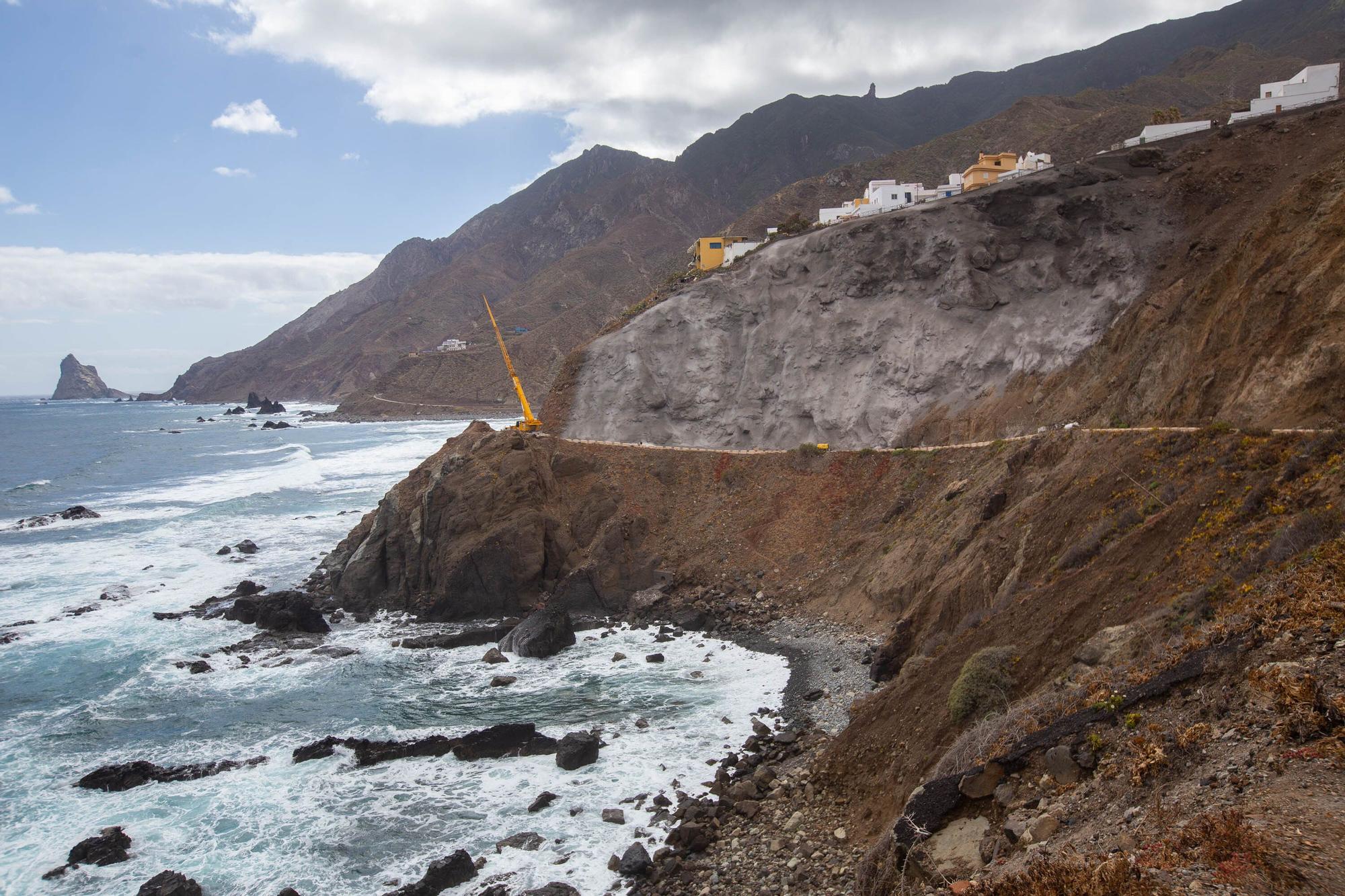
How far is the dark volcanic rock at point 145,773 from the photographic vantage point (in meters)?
18.3

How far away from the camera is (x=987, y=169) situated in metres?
42.5

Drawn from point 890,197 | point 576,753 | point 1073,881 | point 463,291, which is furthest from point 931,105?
point 1073,881

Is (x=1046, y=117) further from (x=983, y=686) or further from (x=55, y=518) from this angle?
(x=55, y=518)

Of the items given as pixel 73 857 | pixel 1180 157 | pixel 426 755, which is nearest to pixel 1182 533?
pixel 426 755

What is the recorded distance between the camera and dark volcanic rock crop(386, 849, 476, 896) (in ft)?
45.5

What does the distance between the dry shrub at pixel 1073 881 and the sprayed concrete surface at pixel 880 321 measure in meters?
27.0

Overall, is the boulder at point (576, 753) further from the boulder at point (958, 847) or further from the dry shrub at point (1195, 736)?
the dry shrub at point (1195, 736)

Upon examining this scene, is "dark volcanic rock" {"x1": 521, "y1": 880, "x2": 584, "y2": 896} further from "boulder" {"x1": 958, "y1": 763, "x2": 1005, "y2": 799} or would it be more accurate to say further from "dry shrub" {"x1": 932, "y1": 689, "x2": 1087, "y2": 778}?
"boulder" {"x1": 958, "y1": 763, "x2": 1005, "y2": 799}

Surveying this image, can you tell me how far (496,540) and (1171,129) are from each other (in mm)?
38052

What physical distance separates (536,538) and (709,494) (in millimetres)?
7268

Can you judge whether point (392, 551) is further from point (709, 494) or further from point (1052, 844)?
point (1052, 844)

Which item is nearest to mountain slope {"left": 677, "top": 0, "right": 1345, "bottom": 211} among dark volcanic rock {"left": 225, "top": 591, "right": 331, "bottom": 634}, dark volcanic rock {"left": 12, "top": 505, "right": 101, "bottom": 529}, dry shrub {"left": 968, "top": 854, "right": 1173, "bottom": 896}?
dark volcanic rock {"left": 225, "top": 591, "right": 331, "bottom": 634}

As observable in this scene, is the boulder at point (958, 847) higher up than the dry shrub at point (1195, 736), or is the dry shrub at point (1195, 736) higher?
the dry shrub at point (1195, 736)

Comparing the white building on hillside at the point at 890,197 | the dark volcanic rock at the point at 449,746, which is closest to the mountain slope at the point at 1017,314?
the white building on hillside at the point at 890,197
